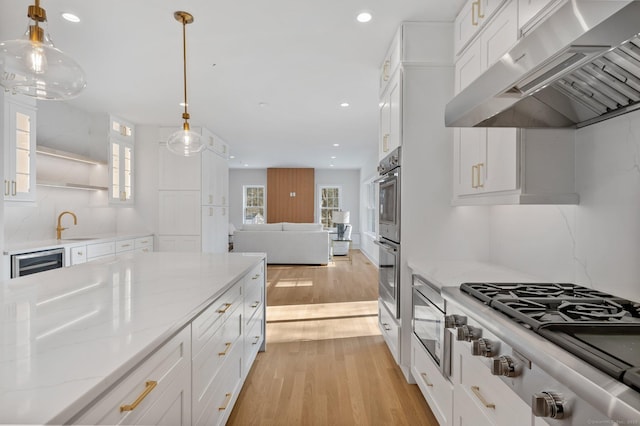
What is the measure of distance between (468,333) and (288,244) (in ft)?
21.7

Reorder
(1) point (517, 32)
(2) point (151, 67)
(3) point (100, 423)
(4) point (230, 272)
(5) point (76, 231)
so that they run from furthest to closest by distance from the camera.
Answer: (5) point (76, 231), (2) point (151, 67), (4) point (230, 272), (1) point (517, 32), (3) point (100, 423)

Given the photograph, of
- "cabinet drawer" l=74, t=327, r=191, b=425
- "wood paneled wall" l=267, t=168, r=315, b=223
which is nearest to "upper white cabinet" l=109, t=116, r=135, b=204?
"cabinet drawer" l=74, t=327, r=191, b=425

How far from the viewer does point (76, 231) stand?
4543 millimetres

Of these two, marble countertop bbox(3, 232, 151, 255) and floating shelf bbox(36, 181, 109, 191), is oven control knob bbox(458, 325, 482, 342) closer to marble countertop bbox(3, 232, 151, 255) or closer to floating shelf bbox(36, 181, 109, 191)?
marble countertop bbox(3, 232, 151, 255)

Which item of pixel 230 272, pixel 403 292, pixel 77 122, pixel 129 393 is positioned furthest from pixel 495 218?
pixel 77 122

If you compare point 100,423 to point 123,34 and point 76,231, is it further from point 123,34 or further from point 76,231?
point 76,231

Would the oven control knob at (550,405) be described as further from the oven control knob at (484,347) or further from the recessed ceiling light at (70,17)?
the recessed ceiling light at (70,17)

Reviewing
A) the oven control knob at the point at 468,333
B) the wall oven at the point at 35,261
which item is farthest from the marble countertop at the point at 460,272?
the wall oven at the point at 35,261

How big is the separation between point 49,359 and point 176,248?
A: 545cm

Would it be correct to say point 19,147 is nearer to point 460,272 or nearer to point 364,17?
point 364,17

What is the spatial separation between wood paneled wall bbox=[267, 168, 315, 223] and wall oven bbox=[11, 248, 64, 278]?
26.1ft

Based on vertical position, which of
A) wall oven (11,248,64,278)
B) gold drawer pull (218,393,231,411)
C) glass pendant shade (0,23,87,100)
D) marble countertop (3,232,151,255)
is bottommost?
gold drawer pull (218,393,231,411)

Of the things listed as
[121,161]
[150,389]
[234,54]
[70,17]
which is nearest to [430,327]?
[150,389]

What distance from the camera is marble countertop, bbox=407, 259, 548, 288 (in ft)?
6.10
